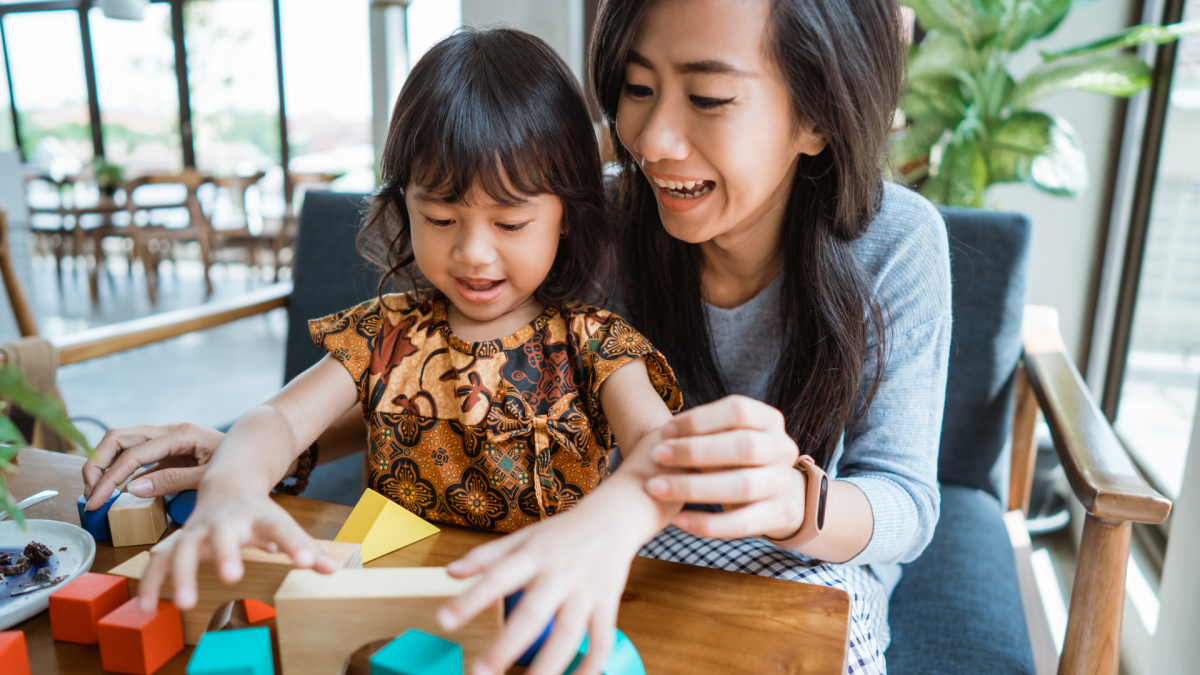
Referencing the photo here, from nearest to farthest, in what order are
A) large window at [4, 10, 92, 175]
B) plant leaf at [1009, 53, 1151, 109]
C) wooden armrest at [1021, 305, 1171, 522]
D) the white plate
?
the white plate, wooden armrest at [1021, 305, 1171, 522], plant leaf at [1009, 53, 1151, 109], large window at [4, 10, 92, 175]

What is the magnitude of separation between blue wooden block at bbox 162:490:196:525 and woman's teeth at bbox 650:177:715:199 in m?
0.60

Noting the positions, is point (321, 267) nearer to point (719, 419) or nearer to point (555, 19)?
point (719, 419)

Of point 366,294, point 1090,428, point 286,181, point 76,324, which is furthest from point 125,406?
point 1090,428

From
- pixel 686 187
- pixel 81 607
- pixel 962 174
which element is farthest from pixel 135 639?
pixel 962 174

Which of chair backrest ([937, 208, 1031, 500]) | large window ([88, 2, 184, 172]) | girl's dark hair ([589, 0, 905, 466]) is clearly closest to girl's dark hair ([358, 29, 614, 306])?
girl's dark hair ([589, 0, 905, 466])

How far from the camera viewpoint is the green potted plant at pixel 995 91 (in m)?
1.93

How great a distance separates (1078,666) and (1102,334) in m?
1.95

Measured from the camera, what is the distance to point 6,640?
0.51m

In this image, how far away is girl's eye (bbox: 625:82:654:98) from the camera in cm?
84

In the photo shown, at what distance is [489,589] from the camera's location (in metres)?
0.43

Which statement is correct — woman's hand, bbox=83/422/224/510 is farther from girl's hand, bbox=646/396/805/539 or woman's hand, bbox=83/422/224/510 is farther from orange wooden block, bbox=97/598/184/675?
girl's hand, bbox=646/396/805/539

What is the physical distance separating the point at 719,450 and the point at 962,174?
183 centimetres

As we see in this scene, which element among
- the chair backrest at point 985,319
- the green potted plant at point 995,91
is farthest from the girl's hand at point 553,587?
the green potted plant at point 995,91

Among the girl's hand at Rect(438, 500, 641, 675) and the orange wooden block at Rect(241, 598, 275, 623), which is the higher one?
the girl's hand at Rect(438, 500, 641, 675)
